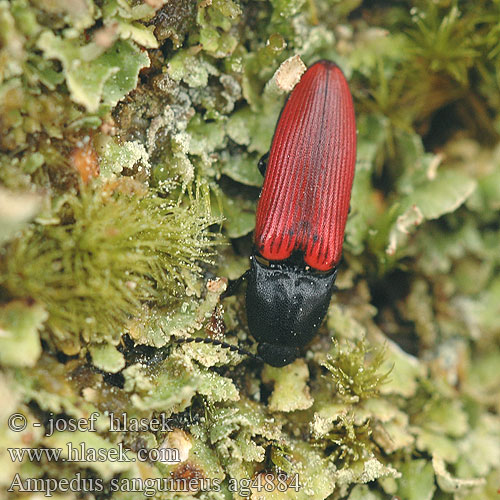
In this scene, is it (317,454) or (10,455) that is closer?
(10,455)

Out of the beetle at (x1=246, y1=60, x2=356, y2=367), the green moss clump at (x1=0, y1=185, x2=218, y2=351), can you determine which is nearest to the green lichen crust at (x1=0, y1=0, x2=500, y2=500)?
the green moss clump at (x1=0, y1=185, x2=218, y2=351)

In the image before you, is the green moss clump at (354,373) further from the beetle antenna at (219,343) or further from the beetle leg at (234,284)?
the beetle leg at (234,284)

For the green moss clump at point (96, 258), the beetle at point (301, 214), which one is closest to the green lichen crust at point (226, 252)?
the green moss clump at point (96, 258)

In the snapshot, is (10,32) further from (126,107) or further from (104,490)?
(104,490)

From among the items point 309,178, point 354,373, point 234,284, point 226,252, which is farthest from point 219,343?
point 309,178

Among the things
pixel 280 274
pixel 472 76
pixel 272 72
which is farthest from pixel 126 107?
pixel 472 76

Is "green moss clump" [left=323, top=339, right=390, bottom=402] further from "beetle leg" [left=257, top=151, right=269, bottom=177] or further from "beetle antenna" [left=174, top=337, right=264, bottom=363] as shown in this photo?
"beetle leg" [left=257, top=151, right=269, bottom=177]

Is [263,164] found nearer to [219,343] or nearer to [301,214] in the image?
[301,214]
